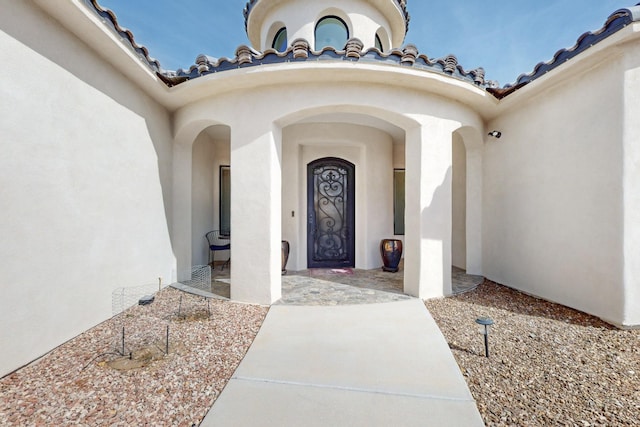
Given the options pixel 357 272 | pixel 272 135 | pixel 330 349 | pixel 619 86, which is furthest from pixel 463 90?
pixel 330 349

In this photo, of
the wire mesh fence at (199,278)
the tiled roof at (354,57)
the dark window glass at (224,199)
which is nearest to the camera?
the tiled roof at (354,57)

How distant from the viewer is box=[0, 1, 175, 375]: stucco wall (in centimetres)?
262

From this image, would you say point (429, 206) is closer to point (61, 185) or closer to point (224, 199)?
point (61, 185)

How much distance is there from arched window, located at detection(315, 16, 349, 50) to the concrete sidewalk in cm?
721

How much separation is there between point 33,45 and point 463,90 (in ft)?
20.6

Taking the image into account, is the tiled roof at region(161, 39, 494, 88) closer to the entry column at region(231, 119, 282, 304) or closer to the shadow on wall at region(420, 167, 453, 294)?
the entry column at region(231, 119, 282, 304)

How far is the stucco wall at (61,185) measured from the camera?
2.62 meters

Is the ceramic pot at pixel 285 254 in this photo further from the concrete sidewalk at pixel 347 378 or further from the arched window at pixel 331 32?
the arched window at pixel 331 32

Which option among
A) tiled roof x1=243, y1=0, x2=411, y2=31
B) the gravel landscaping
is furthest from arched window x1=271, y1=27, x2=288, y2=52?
the gravel landscaping

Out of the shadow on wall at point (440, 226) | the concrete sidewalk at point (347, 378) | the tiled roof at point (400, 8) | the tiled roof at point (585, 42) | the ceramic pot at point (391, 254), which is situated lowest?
the concrete sidewalk at point (347, 378)

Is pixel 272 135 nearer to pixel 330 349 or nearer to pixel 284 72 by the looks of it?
pixel 284 72

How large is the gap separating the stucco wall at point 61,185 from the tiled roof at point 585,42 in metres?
7.23

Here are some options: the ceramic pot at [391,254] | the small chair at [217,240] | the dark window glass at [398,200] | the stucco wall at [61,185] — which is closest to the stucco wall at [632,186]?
the ceramic pot at [391,254]

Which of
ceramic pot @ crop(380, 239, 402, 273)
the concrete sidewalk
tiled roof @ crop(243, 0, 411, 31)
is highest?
tiled roof @ crop(243, 0, 411, 31)
